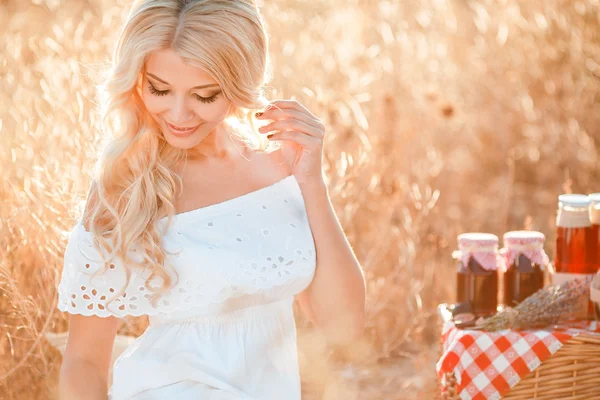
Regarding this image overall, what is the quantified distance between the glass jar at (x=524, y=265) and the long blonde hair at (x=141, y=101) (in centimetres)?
104

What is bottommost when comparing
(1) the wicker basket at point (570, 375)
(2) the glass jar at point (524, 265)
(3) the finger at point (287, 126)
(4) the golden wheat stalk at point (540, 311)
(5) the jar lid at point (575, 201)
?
(1) the wicker basket at point (570, 375)

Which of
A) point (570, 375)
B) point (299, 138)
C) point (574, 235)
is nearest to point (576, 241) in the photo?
point (574, 235)

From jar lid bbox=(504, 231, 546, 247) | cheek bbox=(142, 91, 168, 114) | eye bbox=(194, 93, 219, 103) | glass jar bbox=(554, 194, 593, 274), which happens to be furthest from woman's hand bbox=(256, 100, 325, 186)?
glass jar bbox=(554, 194, 593, 274)

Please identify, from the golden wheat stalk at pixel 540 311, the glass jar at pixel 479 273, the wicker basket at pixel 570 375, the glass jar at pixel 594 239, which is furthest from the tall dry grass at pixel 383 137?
the wicker basket at pixel 570 375

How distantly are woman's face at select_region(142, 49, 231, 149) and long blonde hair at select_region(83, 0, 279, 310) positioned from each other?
2cm

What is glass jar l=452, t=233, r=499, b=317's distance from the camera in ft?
9.15

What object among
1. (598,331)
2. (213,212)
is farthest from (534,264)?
(213,212)

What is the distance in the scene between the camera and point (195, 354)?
7.09 ft

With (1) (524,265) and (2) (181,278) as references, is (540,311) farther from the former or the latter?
(2) (181,278)

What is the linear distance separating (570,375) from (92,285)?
139 cm

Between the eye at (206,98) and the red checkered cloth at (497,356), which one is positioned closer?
the eye at (206,98)

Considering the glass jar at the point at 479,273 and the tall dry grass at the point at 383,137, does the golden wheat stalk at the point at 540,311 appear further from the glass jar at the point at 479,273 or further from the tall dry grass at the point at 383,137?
the tall dry grass at the point at 383,137

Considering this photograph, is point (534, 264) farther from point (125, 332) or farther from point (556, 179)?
point (556, 179)

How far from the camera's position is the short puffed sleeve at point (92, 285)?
212cm
